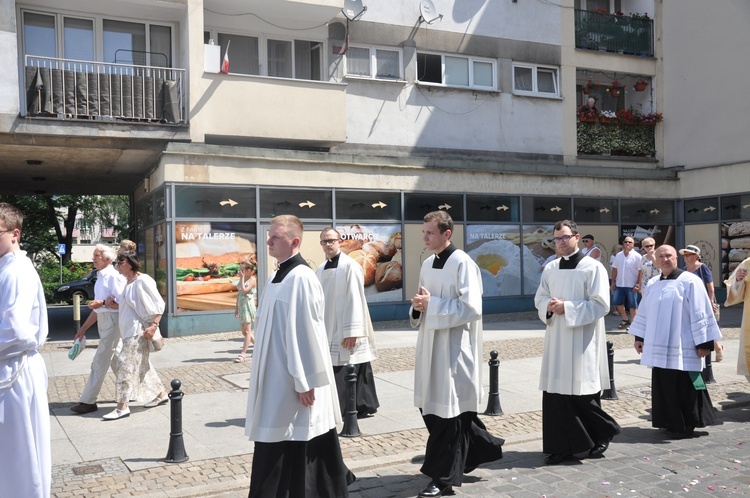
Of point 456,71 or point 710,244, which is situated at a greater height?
point 456,71

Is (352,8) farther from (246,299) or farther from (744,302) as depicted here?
(744,302)

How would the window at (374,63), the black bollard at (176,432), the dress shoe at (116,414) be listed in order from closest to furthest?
the black bollard at (176,432), the dress shoe at (116,414), the window at (374,63)

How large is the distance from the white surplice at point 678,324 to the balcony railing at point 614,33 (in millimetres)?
16141

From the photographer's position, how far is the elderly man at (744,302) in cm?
871

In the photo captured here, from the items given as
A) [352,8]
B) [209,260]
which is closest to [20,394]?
[209,260]

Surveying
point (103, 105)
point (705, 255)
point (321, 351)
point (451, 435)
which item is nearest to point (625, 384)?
point (451, 435)

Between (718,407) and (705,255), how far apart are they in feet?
47.8

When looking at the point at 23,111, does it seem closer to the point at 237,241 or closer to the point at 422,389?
the point at 237,241

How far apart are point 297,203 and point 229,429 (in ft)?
31.5

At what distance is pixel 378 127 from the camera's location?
18766 mm

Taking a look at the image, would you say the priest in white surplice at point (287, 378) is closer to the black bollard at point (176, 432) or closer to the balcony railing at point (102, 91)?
the black bollard at point (176, 432)

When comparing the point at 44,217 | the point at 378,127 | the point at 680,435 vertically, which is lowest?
the point at 680,435

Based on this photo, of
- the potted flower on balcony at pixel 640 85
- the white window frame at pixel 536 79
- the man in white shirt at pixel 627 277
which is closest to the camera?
the man in white shirt at pixel 627 277

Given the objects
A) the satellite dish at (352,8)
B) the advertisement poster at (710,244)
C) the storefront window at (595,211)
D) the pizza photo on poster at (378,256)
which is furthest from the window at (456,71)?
Answer: the advertisement poster at (710,244)
